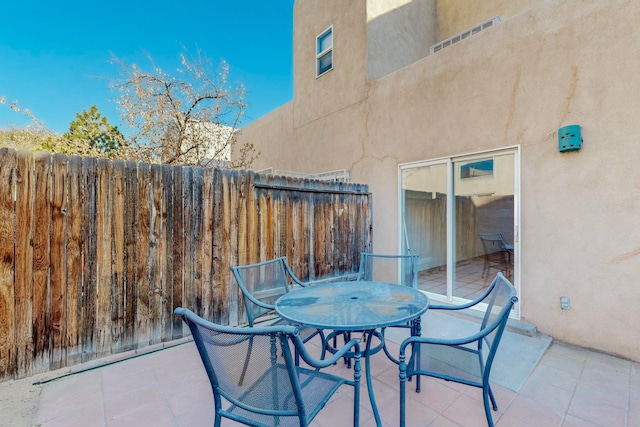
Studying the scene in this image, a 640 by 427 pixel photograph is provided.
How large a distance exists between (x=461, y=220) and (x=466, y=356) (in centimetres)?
243

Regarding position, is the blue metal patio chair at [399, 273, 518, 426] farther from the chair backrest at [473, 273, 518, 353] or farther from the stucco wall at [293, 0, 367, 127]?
the stucco wall at [293, 0, 367, 127]

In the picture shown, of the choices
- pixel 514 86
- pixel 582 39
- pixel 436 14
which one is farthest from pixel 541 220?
pixel 436 14

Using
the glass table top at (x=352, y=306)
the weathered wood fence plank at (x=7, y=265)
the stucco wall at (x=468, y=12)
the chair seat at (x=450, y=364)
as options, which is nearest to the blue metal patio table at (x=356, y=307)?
the glass table top at (x=352, y=306)

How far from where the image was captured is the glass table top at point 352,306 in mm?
1777

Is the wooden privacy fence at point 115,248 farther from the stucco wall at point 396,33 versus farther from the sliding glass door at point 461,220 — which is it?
the stucco wall at point 396,33

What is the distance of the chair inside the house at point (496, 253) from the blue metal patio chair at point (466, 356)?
1.81 meters

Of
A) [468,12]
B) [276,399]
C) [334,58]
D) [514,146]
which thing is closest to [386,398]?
[276,399]

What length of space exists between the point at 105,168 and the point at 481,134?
4200 mm

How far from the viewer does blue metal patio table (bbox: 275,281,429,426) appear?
1771 millimetres

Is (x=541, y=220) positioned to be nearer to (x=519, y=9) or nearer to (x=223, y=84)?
(x=519, y=9)

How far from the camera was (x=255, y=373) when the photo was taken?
A: 1380mm

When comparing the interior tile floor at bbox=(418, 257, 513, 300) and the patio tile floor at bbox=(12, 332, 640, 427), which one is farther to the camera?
the interior tile floor at bbox=(418, 257, 513, 300)

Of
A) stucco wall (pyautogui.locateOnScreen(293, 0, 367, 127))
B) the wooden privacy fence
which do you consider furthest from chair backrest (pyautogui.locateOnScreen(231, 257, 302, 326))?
stucco wall (pyautogui.locateOnScreen(293, 0, 367, 127))

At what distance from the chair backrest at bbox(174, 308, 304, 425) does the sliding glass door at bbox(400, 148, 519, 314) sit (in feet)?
10.7
